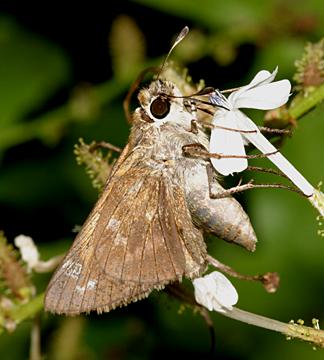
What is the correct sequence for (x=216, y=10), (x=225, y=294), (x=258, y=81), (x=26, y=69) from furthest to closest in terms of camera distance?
(x=26, y=69) < (x=216, y=10) < (x=225, y=294) < (x=258, y=81)

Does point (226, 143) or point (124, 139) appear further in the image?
point (124, 139)

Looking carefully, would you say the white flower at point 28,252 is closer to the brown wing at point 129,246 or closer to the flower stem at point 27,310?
the flower stem at point 27,310

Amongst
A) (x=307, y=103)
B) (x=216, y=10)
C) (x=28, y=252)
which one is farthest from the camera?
(x=216, y=10)

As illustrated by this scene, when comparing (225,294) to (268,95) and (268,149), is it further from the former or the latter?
(268,95)

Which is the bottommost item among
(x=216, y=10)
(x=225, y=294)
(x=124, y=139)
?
(x=225, y=294)

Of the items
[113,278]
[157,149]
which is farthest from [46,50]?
[113,278]

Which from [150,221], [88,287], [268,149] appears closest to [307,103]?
[268,149]
